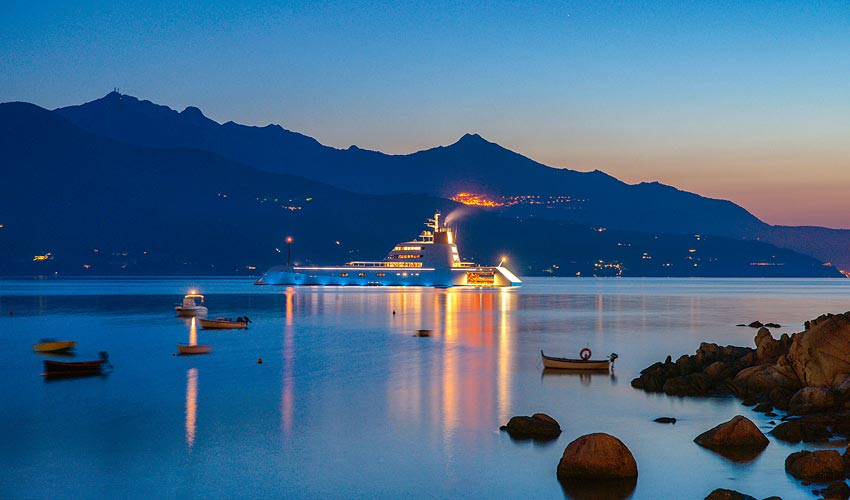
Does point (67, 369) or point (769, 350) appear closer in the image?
point (769, 350)

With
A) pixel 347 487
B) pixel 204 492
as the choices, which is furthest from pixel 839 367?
pixel 204 492

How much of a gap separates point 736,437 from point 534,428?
464 centimetres

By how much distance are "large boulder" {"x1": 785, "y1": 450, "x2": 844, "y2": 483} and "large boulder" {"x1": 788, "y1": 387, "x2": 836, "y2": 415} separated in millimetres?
5385

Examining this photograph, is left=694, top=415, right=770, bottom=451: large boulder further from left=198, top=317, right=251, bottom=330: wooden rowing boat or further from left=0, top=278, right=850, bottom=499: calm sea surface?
left=198, top=317, right=251, bottom=330: wooden rowing boat

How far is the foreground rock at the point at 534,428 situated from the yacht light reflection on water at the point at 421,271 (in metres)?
106

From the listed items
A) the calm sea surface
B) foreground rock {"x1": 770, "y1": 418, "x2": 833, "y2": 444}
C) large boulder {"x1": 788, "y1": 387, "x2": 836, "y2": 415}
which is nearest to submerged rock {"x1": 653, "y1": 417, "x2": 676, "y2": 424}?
the calm sea surface

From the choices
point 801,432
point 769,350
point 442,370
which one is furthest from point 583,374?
point 801,432

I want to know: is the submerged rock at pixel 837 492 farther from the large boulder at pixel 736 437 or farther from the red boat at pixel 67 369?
the red boat at pixel 67 369

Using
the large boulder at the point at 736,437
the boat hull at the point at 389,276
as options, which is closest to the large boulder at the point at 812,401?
the large boulder at the point at 736,437

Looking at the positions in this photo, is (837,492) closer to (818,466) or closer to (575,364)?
(818,466)

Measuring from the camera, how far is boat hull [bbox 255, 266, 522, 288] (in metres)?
130

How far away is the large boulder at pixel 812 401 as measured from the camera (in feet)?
71.4

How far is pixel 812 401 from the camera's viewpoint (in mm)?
21969

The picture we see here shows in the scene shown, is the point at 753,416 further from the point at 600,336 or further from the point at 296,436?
the point at 600,336
